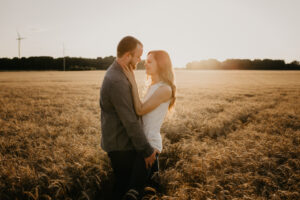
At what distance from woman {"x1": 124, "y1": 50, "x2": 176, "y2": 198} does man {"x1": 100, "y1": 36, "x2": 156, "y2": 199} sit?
0.13 m

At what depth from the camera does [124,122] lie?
7.30 ft

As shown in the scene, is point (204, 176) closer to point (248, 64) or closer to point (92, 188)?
point (92, 188)

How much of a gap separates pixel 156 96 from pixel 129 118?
562 millimetres

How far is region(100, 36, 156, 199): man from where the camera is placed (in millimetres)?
2209

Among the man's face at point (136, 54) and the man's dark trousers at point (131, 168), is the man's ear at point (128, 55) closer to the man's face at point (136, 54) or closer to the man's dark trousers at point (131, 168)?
the man's face at point (136, 54)

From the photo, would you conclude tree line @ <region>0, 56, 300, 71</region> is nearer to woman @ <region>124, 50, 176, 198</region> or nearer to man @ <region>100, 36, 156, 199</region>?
woman @ <region>124, 50, 176, 198</region>

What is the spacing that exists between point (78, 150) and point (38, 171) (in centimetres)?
84

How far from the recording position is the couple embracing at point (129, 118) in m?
2.23

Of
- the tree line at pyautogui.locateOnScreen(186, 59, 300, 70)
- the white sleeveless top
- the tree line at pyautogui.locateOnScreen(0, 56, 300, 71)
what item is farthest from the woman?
the tree line at pyautogui.locateOnScreen(186, 59, 300, 70)

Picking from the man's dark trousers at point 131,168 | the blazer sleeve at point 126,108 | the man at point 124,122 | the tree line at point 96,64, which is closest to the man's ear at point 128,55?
the man at point 124,122

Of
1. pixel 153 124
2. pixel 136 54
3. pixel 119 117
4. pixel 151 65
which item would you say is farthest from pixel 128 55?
pixel 153 124

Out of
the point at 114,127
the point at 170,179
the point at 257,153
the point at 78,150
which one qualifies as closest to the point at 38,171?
the point at 78,150

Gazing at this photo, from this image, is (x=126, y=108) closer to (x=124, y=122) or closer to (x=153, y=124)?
(x=124, y=122)

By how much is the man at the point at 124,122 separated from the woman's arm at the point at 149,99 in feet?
0.24
